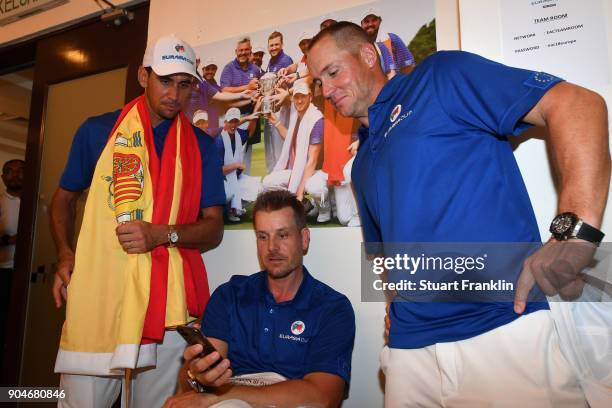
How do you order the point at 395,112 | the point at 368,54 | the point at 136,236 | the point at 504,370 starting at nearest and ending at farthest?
1. the point at 504,370
2. the point at 395,112
3. the point at 368,54
4. the point at 136,236

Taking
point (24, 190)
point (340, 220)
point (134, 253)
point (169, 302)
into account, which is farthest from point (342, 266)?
point (24, 190)

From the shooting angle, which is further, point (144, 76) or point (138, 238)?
point (144, 76)

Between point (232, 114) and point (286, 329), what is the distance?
1.00 m

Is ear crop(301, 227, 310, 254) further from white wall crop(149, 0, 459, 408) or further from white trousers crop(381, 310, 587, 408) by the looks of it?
white trousers crop(381, 310, 587, 408)

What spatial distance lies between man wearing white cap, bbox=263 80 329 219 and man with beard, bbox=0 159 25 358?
229cm

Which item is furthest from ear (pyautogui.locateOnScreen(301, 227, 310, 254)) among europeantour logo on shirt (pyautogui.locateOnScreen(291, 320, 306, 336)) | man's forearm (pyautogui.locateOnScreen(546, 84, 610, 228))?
man's forearm (pyautogui.locateOnScreen(546, 84, 610, 228))

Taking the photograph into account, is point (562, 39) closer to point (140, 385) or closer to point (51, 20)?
point (140, 385)

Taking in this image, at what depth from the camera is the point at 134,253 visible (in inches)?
56.0

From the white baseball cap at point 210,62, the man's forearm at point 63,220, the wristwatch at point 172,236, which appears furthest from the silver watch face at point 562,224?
the white baseball cap at point 210,62

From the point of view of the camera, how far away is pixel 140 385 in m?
1.50

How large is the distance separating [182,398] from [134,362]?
0.74 feet

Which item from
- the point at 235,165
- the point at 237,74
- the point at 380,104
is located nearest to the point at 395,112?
the point at 380,104

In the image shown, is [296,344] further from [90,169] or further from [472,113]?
[90,169]

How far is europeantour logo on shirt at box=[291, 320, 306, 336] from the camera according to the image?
1.39 m
